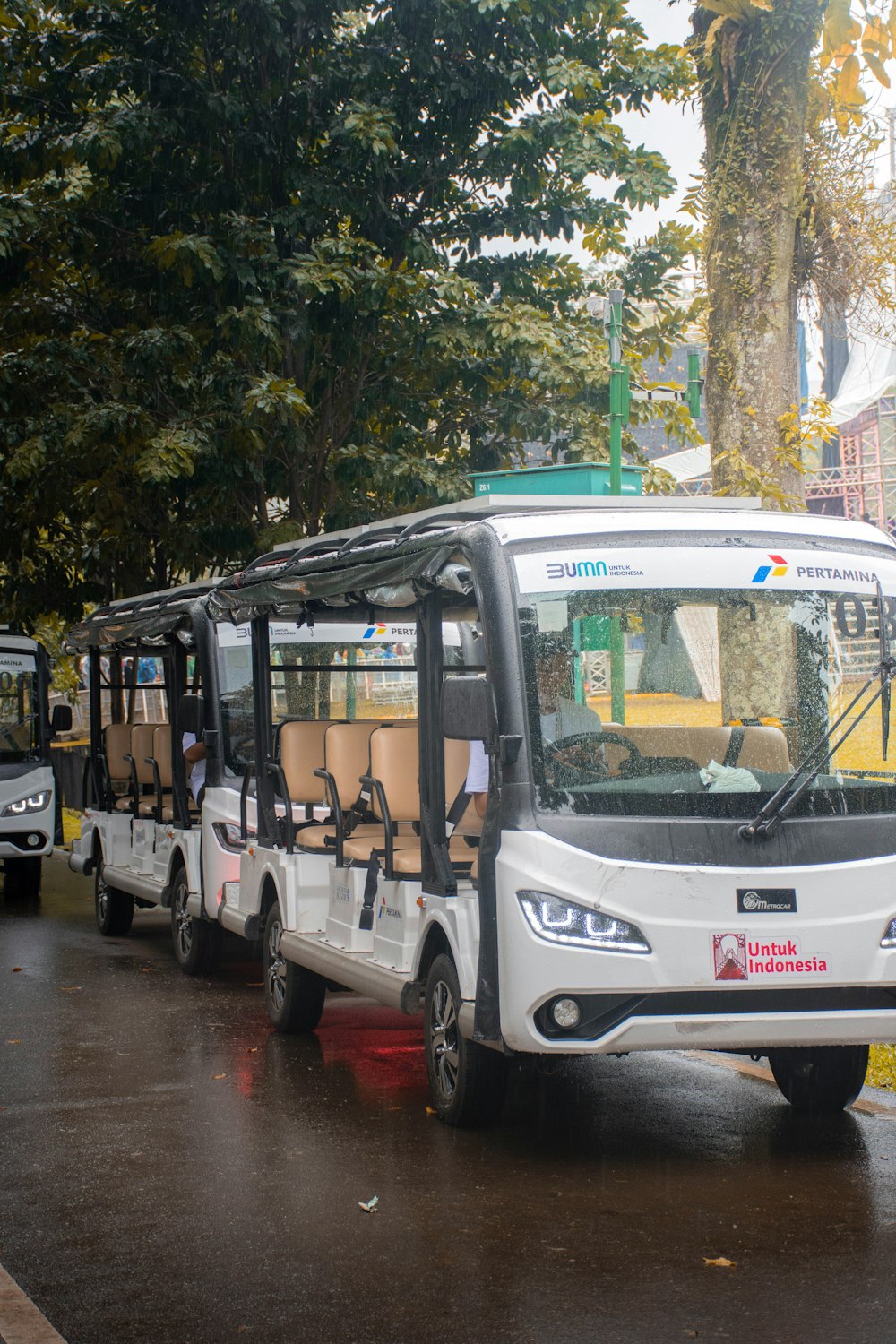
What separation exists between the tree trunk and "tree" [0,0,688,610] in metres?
6.06

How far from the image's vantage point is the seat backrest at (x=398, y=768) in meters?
9.23

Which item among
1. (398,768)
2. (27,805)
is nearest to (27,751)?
(27,805)

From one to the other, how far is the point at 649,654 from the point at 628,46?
41.0 feet

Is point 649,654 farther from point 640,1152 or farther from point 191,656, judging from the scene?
point 191,656

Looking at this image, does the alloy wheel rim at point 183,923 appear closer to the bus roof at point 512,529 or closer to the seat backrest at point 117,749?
the seat backrest at point 117,749

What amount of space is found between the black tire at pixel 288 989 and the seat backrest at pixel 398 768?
49.1 inches

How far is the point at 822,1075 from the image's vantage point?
7.92 metres

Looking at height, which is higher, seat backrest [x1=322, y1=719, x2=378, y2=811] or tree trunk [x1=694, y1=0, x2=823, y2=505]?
tree trunk [x1=694, y1=0, x2=823, y2=505]

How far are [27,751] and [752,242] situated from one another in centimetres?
1025

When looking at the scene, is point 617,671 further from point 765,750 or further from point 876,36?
point 876,36

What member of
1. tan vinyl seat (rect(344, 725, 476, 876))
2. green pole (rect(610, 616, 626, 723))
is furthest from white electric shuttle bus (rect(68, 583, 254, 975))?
green pole (rect(610, 616, 626, 723))

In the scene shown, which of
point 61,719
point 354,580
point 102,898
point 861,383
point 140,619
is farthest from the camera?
point 861,383

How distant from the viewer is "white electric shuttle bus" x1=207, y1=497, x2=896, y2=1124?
22.1ft

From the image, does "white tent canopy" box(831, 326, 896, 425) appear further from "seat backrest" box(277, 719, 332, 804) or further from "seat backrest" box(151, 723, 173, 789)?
"seat backrest" box(277, 719, 332, 804)
